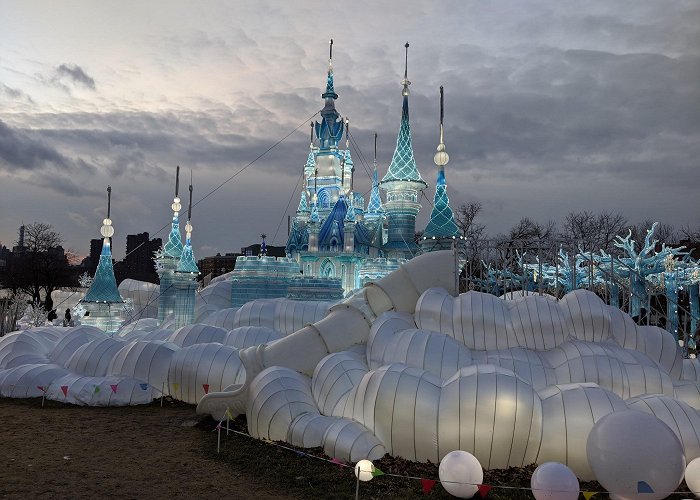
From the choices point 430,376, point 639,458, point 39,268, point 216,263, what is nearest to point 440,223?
point 430,376

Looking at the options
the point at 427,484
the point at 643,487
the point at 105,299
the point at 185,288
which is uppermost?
the point at 185,288

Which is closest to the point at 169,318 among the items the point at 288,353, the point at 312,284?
the point at 312,284

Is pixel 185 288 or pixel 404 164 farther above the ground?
pixel 404 164

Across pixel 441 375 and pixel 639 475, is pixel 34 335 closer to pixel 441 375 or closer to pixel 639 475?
pixel 441 375

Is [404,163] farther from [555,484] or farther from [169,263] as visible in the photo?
[555,484]

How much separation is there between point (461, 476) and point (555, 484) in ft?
3.61

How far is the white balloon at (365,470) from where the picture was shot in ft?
26.3

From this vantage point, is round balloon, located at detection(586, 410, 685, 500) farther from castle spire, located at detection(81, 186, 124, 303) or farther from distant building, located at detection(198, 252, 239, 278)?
distant building, located at detection(198, 252, 239, 278)

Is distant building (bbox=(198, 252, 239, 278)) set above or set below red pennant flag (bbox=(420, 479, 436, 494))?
above

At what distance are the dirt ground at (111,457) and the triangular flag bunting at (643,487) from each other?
436cm

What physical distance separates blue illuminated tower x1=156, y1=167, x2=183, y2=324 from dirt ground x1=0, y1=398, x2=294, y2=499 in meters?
8.87

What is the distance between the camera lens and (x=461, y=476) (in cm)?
756


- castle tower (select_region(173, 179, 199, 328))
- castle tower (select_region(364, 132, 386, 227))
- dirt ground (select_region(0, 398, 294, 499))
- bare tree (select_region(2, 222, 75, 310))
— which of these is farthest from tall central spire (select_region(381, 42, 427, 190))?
bare tree (select_region(2, 222, 75, 310))

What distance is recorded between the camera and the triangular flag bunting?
703 cm
